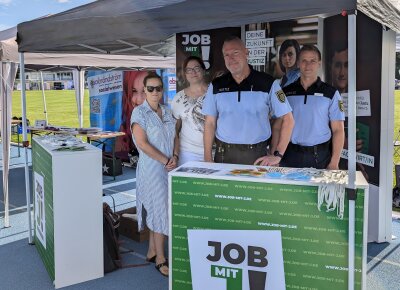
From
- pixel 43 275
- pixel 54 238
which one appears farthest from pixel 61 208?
pixel 43 275

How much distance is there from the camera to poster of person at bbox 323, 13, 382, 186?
391 centimetres

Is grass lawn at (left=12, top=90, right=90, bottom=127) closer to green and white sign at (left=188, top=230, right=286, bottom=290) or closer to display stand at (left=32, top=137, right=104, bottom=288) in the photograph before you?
display stand at (left=32, top=137, right=104, bottom=288)

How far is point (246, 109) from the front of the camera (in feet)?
10.5

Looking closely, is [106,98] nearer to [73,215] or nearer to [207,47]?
[207,47]

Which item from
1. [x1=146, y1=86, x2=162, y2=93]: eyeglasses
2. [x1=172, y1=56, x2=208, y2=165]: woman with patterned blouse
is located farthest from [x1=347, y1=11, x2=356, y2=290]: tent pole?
[x1=146, y1=86, x2=162, y2=93]: eyeglasses

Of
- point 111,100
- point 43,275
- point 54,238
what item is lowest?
point 43,275

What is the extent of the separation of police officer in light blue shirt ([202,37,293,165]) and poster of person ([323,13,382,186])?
3.72ft

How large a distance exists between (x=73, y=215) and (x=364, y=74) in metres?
2.83

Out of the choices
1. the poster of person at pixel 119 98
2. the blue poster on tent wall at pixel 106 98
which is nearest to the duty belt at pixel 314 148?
the poster of person at pixel 119 98

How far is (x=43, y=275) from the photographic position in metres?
3.54

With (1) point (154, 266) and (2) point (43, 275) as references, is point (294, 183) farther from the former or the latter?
(2) point (43, 275)

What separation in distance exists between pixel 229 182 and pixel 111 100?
6.83 m

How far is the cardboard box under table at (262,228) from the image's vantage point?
2256 millimetres

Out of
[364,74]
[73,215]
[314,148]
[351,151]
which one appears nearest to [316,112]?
[314,148]
